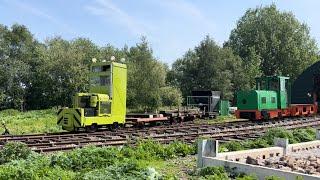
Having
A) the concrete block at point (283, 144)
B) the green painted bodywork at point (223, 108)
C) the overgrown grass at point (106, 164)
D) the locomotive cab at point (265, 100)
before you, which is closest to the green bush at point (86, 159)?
the overgrown grass at point (106, 164)

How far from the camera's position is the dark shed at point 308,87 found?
3684 cm

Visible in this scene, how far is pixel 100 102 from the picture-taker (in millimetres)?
20703

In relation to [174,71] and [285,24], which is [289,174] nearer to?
[174,71]

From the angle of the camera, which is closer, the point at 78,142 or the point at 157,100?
the point at 78,142

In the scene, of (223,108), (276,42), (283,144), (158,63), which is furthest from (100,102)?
(276,42)

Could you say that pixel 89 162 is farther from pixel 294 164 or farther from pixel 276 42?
pixel 276 42

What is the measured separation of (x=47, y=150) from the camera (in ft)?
44.7

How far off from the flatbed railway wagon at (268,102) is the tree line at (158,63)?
1229 cm

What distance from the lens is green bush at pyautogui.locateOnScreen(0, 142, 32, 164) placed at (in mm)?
11065

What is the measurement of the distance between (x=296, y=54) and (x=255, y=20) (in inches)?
348

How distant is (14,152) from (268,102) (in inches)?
826

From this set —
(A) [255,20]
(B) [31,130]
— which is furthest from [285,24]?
(B) [31,130]

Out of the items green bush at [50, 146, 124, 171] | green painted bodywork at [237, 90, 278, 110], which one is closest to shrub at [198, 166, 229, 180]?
green bush at [50, 146, 124, 171]

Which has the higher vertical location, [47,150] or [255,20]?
[255,20]
